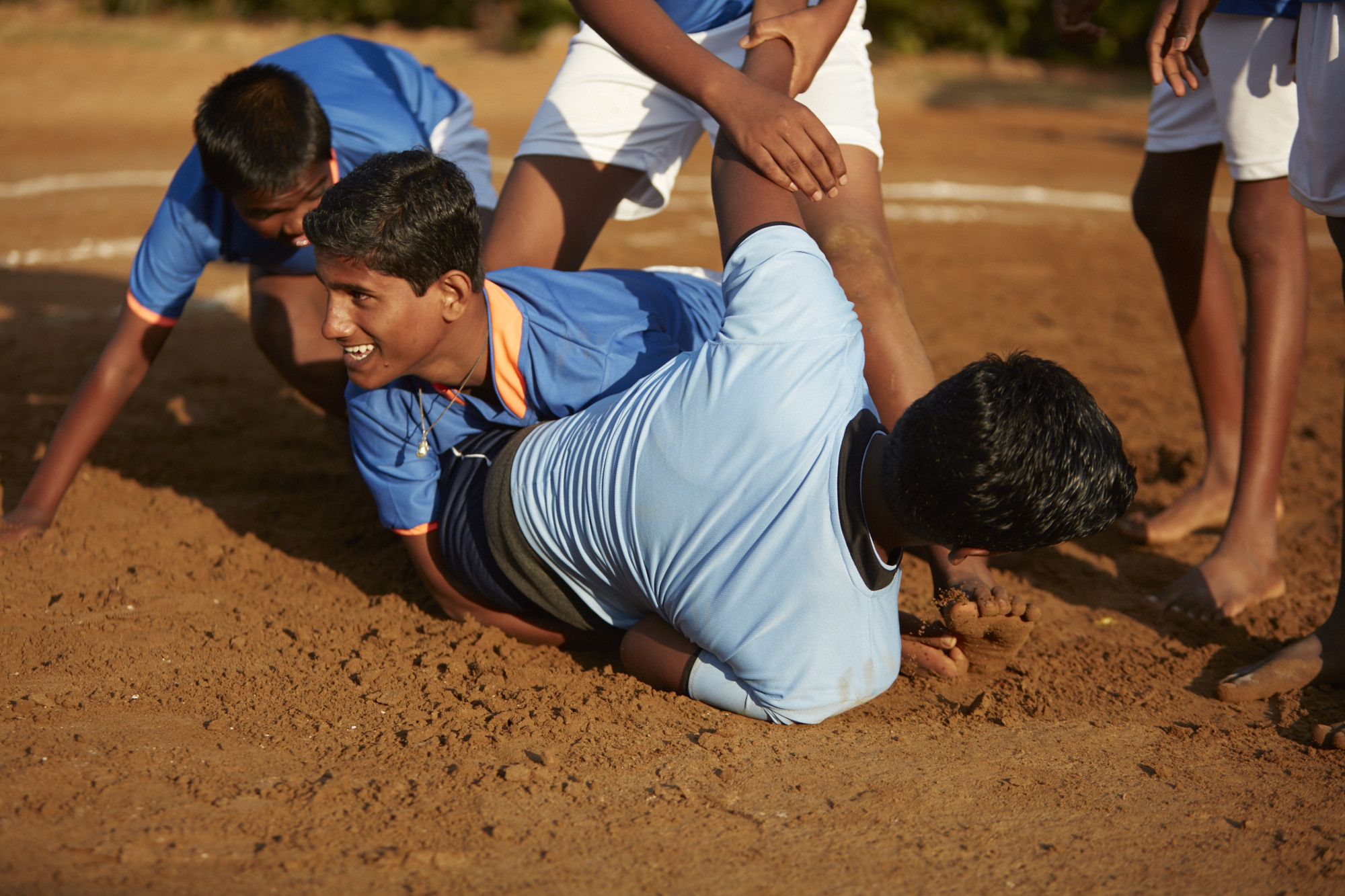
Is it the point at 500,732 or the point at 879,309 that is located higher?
the point at 879,309

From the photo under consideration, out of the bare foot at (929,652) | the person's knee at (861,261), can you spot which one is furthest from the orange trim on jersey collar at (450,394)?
the bare foot at (929,652)

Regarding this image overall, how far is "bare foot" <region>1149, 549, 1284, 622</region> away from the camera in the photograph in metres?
2.99

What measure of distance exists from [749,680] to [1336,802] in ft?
3.71

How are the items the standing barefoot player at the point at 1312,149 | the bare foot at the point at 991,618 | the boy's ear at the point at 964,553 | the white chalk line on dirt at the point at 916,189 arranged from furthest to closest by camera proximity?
the white chalk line on dirt at the point at 916,189 → the standing barefoot player at the point at 1312,149 → the bare foot at the point at 991,618 → the boy's ear at the point at 964,553

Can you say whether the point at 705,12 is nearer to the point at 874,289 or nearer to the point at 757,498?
the point at 874,289

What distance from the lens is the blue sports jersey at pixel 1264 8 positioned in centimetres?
279

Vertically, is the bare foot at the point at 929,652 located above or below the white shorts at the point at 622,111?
below

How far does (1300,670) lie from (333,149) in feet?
9.51

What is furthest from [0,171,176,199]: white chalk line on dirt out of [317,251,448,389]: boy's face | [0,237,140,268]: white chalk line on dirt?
[317,251,448,389]: boy's face

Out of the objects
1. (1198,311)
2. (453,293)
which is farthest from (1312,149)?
(453,293)

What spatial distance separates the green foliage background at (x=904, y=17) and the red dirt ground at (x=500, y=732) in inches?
402

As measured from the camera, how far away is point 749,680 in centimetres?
229

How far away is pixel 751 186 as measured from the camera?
251 centimetres

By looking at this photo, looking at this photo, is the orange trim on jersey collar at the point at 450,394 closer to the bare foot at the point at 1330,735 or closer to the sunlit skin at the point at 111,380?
the sunlit skin at the point at 111,380
